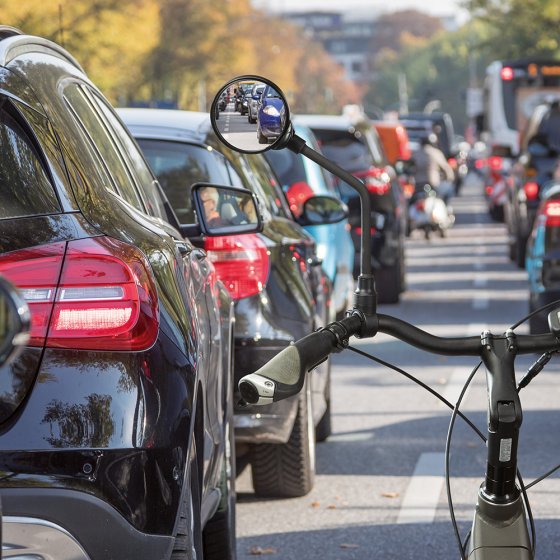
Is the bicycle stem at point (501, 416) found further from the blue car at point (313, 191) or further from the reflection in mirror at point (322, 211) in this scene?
the blue car at point (313, 191)

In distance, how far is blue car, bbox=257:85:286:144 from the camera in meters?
3.44

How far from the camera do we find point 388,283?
16.7 meters

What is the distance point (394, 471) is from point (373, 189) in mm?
A: 8456

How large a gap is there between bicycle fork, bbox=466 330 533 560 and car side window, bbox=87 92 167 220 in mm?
1653

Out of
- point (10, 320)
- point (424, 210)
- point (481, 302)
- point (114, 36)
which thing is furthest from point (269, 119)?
point (114, 36)

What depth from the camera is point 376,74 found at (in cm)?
19525

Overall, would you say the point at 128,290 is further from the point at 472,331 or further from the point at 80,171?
the point at 472,331

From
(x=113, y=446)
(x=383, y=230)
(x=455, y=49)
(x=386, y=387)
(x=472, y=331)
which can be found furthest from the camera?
(x=455, y=49)

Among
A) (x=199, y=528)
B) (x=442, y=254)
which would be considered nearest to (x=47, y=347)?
(x=199, y=528)

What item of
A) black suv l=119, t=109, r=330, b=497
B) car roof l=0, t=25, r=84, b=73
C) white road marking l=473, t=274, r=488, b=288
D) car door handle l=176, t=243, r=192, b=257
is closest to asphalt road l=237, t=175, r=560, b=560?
black suv l=119, t=109, r=330, b=497

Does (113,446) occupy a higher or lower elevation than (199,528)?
higher

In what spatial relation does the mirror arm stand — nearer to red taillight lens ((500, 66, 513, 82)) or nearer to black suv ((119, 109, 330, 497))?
black suv ((119, 109, 330, 497))

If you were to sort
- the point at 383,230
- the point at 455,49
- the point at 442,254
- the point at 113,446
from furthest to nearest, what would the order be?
the point at 455,49
the point at 442,254
the point at 383,230
the point at 113,446

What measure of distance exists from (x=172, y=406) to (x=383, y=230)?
1271 cm
